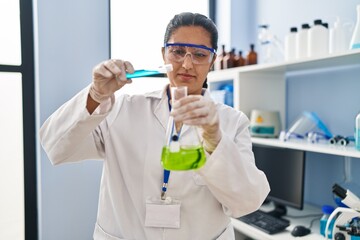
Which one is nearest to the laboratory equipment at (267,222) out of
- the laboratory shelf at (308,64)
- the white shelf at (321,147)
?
the white shelf at (321,147)

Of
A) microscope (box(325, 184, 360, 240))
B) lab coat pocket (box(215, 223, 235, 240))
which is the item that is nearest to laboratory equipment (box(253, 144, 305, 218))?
microscope (box(325, 184, 360, 240))

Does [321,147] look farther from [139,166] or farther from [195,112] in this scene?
[195,112]

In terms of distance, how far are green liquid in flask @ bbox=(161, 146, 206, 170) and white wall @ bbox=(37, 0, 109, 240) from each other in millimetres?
1787

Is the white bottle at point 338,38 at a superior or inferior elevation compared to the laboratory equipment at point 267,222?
superior

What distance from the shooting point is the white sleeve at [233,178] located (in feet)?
3.00

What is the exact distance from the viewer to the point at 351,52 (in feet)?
5.16

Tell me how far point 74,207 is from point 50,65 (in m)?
1.05

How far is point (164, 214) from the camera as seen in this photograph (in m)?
1.11

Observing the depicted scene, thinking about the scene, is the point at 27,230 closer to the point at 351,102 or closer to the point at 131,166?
the point at 131,166

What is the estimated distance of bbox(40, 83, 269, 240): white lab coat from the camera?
3.32ft

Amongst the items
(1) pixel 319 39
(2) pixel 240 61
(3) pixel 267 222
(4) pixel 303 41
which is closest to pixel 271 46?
(2) pixel 240 61

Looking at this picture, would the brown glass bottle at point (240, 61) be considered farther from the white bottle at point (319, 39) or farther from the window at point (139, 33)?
the white bottle at point (319, 39)

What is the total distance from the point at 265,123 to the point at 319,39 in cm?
65

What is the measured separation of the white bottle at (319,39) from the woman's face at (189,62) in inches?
41.2
